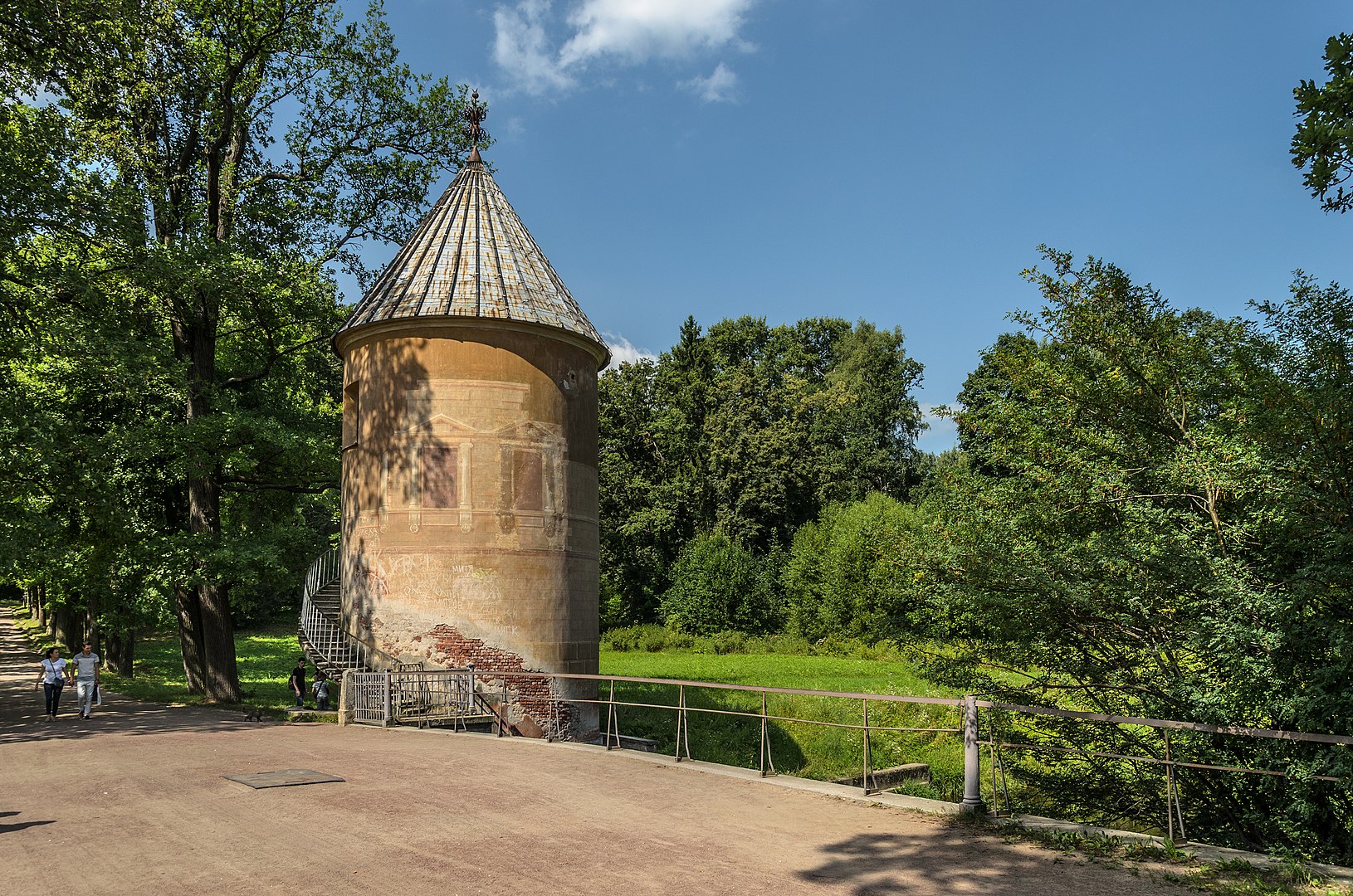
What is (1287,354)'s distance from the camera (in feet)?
30.6

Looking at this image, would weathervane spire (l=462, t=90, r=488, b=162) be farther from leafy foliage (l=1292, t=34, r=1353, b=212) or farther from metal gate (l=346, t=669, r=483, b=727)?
leafy foliage (l=1292, t=34, r=1353, b=212)

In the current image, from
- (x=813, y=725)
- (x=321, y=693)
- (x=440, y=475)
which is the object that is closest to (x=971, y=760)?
(x=440, y=475)

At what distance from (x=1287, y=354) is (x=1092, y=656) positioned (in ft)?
12.1

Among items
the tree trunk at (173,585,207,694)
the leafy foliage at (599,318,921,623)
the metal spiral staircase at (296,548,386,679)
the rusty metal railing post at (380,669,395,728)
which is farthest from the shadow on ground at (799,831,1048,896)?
the leafy foliage at (599,318,921,623)

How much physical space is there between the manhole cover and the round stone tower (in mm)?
6366

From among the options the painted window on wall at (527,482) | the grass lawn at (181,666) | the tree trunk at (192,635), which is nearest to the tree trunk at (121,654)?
the grass lawn at (181,666)

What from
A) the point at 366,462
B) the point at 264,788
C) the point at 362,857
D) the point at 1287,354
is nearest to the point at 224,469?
→ the point at 366,462

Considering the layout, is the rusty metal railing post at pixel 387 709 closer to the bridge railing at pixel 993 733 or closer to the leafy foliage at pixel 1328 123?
the bridge railing at pixel 993 733

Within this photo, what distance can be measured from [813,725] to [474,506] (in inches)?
451

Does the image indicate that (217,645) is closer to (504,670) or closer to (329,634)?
(329,634)

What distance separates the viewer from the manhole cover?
10.1m

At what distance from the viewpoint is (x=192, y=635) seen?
82.5 ft

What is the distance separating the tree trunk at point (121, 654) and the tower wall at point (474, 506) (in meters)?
17.0

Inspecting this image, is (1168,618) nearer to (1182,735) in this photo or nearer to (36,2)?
(1182,735)
